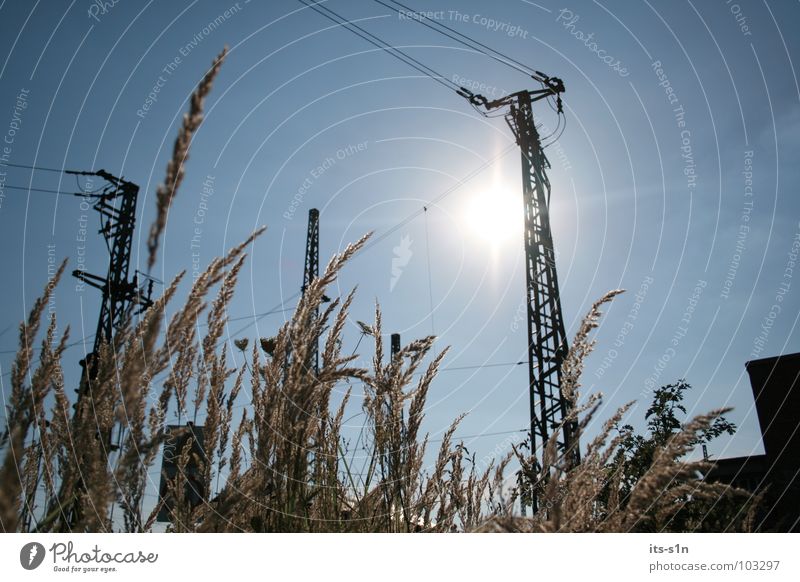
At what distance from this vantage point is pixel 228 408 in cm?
251

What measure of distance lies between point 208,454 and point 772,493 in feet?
24.3
